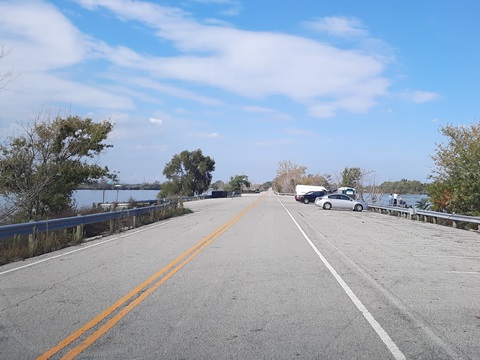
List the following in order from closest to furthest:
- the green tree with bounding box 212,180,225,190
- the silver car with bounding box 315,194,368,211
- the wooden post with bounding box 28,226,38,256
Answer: the wooden post with bounding box 28,226,38,256 → the silver car with bounding box 315,194,368,211 → the green tree with bounding box 212,180,225,190

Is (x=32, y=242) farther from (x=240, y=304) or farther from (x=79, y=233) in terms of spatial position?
(x=240, y=304)

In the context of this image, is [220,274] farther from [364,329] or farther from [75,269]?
[364,329]

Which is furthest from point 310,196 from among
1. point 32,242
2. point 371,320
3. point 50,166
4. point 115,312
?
point 115,312

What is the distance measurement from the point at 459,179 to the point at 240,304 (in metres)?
23.3

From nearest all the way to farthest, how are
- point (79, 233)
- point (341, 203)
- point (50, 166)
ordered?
point (79, 233) → point (50, 166) → point (341, 203)

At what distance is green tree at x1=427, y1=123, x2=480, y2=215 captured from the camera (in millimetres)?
26156

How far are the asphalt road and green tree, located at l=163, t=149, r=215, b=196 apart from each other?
3028 inches

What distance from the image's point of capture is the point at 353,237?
1906 cm

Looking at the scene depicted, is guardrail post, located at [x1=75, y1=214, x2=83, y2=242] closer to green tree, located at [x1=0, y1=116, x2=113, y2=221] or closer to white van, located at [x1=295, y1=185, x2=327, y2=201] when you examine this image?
green tree, located at [x1=0, y1=116, x2=113, y2=221]

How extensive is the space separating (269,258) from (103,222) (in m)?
11.1

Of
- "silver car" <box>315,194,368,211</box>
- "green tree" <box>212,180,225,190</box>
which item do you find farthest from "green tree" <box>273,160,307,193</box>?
"silver car" <box>315,194,368,211</box>

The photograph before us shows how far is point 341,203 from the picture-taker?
42.9 metres

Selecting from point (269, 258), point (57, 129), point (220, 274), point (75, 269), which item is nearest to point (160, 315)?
point (220, 274)

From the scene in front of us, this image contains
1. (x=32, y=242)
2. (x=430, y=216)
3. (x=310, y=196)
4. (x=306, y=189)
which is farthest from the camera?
(x=306, y=189)
